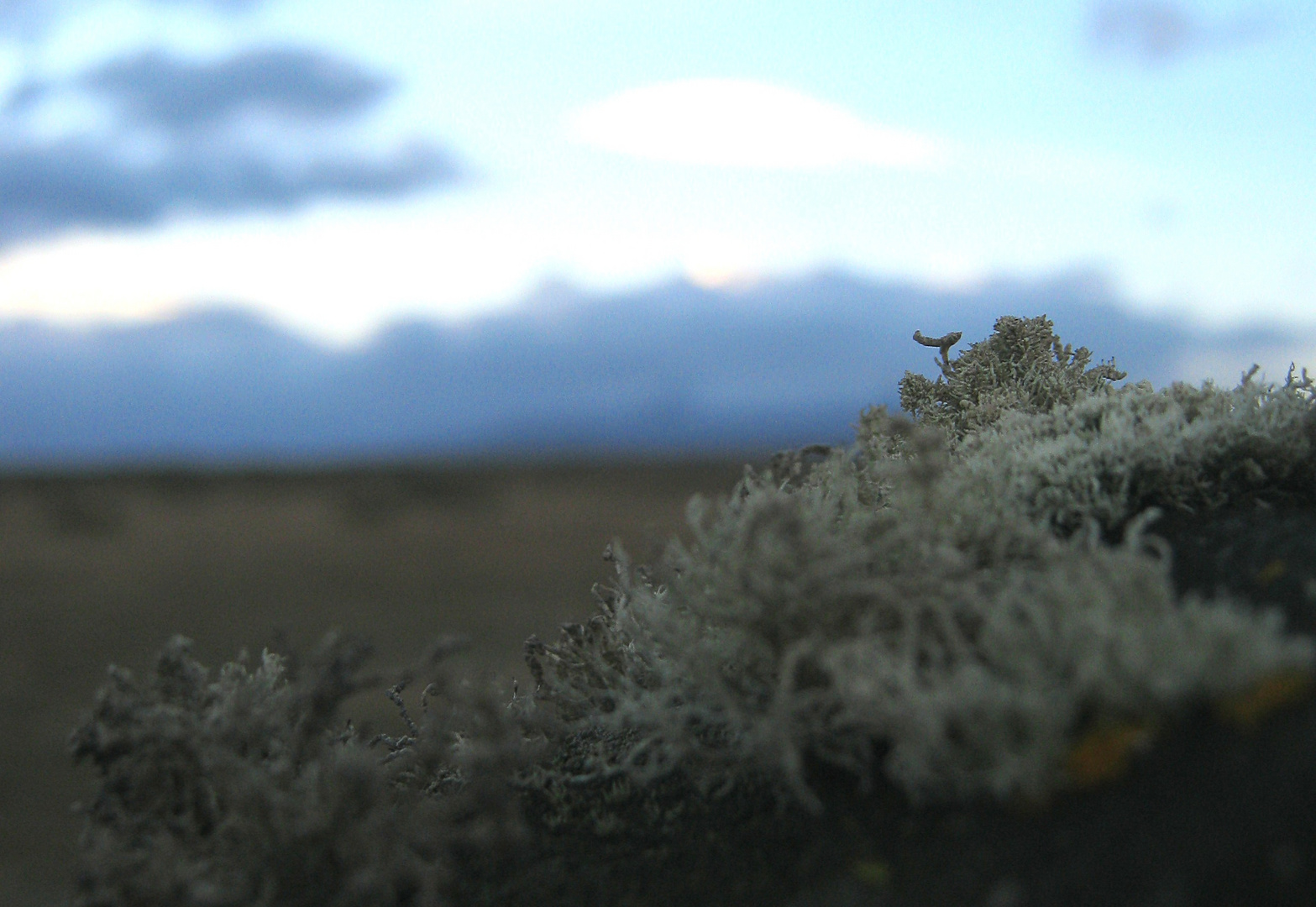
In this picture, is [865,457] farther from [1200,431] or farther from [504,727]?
[504,727]

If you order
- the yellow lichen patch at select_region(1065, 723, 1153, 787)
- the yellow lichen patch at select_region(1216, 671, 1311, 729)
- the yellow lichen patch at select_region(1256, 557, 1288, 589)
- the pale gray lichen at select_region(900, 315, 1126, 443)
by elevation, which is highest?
the pale gray lichen at select_region(900, 315, 1126, 443)

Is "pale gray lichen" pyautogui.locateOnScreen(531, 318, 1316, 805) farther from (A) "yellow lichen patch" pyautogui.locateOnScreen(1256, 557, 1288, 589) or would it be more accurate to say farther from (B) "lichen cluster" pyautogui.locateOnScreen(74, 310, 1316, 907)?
(A) "yellow lichen patch" pyautogui.locateOnScreen(1256, 557, 1288, 589)

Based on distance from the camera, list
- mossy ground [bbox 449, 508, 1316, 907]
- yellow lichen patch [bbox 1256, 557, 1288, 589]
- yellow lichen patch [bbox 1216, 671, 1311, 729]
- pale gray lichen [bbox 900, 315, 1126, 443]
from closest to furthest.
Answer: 1. mossy ground [bbox 449, 508, 1316, 907]
2. yellow lichen patch [bbox 1216, 671, 1311, 729]
3. yellow lichen patch [bbox 1256, 557, 1288, 589]
4. pale gray lichen [bbox 900, 315, 1126, 443]

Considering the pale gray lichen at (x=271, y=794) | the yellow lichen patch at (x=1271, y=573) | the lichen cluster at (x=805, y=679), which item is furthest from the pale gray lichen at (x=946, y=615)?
the pale gray lichen at (x=271, y=794)

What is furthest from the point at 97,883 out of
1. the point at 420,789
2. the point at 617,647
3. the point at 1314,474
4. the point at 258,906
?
the point at 1314,474

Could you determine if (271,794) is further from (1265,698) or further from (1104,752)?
(1265,698)

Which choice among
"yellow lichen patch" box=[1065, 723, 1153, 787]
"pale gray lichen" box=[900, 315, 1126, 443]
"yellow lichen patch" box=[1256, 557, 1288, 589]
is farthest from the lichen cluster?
"pale gray lichen" box=[900, 315, 1126, 443]

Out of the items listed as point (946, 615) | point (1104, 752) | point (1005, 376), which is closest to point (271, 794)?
point (946, 615)
